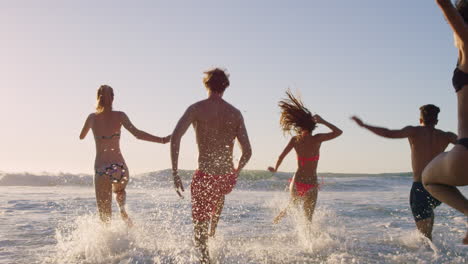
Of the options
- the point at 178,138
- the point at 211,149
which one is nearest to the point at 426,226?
the point at 211,149

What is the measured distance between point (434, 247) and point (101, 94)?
479cm

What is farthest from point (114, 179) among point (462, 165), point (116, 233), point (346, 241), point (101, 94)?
point (462, 165)

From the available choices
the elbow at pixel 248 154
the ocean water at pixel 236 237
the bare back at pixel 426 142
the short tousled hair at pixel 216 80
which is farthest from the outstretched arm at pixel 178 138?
the bare back at pixel 426 142

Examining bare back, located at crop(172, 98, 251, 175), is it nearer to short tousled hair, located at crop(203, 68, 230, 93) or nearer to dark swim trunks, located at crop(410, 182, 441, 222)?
short tousled hair, located at crop(203, 68, 230, 93)

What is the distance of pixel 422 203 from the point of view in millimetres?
6000

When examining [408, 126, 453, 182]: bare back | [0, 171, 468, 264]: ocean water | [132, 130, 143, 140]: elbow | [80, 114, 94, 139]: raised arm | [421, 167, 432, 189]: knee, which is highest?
[80, 114, 94, 139]: raised arm

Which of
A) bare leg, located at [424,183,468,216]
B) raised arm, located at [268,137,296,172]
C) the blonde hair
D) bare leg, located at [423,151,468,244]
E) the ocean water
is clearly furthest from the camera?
raised arm, located at [268,137,296,172]

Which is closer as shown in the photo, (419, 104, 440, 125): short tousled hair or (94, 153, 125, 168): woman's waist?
(419, 104, 440, 125): short tousled hair

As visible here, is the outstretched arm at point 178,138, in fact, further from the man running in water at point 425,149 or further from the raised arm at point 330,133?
the man running in water at point 425,149

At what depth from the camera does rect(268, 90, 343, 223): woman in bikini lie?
22.3 feet

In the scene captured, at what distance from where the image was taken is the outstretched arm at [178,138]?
15.0 feet

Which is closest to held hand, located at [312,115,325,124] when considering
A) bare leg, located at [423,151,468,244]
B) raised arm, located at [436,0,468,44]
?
bare leg, located at [423,151,468,244]

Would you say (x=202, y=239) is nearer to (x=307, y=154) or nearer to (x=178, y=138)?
(x=178, y=138)

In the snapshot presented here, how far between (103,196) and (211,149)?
2.47m
